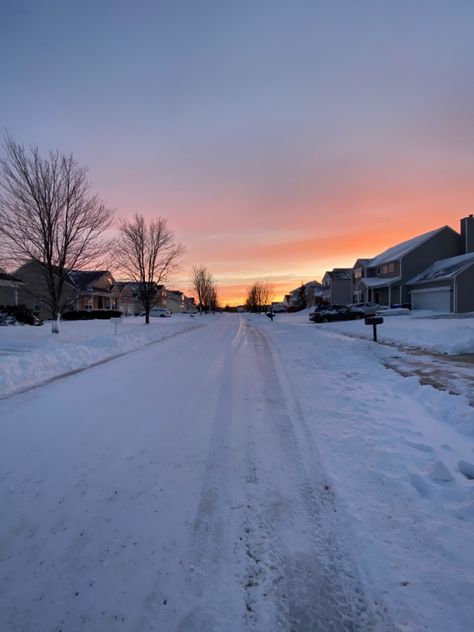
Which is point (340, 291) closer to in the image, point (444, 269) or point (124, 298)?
point (444, 269)

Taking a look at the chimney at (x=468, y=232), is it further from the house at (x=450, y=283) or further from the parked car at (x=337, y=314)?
the parked car at (x=337, y=314)

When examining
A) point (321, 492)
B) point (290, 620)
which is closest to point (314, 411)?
point (321, 492)

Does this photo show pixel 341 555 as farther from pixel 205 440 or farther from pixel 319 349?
pixel 319 349

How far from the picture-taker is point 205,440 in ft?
15.7

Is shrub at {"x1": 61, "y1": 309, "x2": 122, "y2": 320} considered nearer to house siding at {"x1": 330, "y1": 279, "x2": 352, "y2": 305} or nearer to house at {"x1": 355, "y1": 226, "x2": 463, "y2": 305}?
house at {"x1": 355, "y1": 226, "x2": 463, "y2": 305}

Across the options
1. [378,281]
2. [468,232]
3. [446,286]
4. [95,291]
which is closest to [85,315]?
[95,291]

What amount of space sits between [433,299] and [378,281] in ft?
28.4

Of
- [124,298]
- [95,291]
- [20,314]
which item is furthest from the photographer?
[124,298]

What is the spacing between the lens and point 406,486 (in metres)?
3.62

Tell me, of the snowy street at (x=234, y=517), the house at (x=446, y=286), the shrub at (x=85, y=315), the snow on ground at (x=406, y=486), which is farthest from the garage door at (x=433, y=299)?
the shrub at (x=85, y=315)

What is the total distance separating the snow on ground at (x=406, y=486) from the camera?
91.6 inches

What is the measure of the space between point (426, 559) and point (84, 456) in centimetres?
355

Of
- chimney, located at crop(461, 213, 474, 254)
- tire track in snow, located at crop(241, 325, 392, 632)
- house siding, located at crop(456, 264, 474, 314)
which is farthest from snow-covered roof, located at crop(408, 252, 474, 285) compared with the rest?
tire track in snow, located at crop(241, 325, 392, 632)

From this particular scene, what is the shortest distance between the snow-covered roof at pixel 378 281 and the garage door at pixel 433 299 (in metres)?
2.50
